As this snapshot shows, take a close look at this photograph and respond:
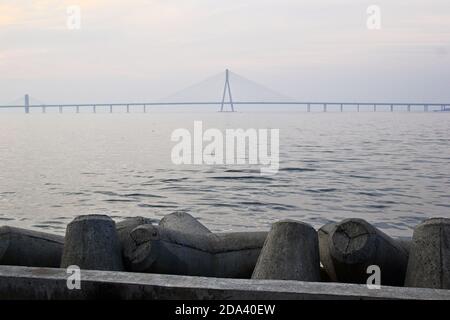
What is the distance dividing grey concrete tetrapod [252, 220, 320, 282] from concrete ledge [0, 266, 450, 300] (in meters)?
0.54

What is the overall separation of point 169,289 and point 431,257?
1.58 meters

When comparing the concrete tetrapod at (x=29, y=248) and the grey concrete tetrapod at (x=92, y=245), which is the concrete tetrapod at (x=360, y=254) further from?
the concrete tetrapod at (x=29, y=248)

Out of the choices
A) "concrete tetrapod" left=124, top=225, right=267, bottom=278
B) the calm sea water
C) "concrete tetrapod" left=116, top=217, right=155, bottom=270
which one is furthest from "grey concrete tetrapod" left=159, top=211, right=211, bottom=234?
the calm sea water

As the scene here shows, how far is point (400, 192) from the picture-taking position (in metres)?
16.3

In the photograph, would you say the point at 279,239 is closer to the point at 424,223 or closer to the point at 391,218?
the point at 424,223

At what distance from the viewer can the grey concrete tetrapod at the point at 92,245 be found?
380 centimetres

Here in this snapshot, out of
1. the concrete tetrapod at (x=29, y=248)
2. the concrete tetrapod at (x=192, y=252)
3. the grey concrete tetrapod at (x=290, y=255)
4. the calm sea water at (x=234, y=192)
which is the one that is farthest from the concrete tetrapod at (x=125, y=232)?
the calm sea water at (x=234, y=192)

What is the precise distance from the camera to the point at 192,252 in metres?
4.07

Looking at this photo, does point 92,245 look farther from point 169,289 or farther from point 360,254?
point 360,254

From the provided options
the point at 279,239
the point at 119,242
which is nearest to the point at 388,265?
the point at 279,239

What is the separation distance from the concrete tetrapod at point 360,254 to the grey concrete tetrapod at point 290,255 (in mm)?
140

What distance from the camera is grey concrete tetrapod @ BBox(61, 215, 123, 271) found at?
3801mm

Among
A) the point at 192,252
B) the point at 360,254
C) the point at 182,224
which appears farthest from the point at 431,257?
the point at 182,224
